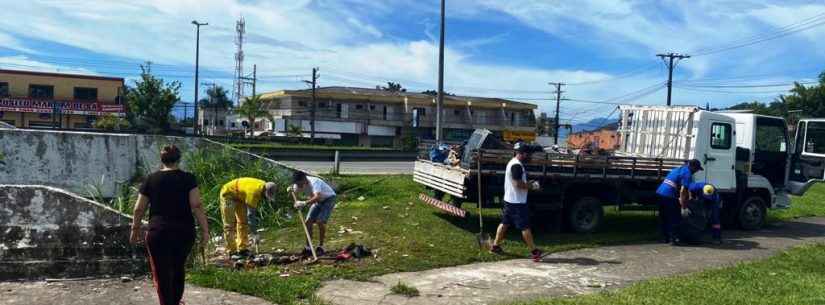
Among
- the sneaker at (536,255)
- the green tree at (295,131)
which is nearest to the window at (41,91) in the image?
the green tree at (295,131)

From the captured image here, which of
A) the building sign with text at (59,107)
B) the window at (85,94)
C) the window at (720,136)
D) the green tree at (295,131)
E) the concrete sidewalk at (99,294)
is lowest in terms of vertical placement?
the concrete sidewalk at (99,294)

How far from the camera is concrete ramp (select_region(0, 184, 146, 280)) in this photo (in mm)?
6629

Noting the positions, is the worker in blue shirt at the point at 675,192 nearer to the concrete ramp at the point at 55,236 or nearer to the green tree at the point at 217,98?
the concrete ramp at the point at 55,236

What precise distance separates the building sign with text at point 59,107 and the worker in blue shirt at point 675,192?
4610cm

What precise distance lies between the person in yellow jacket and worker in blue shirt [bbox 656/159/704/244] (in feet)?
19.6

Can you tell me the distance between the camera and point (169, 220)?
17.5 ft

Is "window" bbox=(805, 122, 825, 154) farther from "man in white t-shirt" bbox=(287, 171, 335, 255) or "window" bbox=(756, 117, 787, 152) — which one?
"man in white t-shirt" bbox=(287, 171, 335, 255)

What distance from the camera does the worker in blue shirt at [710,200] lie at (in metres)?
10.3

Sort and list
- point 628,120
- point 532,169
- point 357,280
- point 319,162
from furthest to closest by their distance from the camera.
→ point 319,162 < point 628,120 < point 532,169 < point 357,280

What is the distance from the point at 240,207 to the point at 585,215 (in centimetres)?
549

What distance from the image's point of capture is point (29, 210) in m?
6.71

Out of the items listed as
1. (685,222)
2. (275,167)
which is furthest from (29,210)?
(685,222)

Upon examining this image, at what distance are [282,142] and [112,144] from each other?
115ft

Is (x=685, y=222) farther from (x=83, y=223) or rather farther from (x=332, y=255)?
(x=83, y=223)
